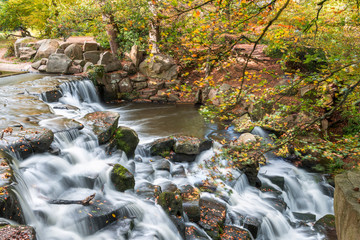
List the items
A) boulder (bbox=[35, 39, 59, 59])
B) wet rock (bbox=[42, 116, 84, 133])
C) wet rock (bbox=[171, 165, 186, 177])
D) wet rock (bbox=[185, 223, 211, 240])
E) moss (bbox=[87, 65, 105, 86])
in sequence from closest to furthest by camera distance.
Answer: wet rock (bbox=[185, 223, 211, 240]) → wet rock (bbox=[42, 116, 84, 133]) → wet rock (bbox=[171, 165, 186, 177]) → moss (bbox=[87, 65, 105, 86]) → boulder (bbox=[35, 39, 59, 59])

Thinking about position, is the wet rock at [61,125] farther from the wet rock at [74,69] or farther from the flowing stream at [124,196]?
the wet rock at [74,69]

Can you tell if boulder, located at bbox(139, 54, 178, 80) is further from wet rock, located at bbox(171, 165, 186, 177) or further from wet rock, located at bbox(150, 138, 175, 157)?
wet rock, located at bbox(171, 165, 186, 177)

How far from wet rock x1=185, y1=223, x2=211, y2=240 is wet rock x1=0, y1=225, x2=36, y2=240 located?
3140 millimetres

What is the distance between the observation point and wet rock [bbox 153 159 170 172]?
7.66m

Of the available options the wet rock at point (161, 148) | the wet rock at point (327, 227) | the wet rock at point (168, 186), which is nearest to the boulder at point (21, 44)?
the wet rock at point (161, 148)

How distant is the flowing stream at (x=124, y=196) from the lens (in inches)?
192

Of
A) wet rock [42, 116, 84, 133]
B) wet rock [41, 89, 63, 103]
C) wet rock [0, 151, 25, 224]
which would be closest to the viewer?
wet rock [0, 151, 25, 224]

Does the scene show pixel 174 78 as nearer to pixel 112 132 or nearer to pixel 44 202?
pixel 112 132

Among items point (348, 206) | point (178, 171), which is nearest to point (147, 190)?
point (178, 171)

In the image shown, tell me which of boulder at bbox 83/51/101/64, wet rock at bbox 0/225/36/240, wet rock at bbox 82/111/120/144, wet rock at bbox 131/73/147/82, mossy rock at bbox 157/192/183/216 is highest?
boulder at bbox 83/51/101/64

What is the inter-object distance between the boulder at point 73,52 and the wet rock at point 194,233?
45.3ft

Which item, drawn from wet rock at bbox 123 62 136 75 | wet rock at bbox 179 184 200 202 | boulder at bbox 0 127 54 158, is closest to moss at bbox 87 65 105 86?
wet rock at bbox 123 62 136 75

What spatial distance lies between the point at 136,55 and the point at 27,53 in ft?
29.0

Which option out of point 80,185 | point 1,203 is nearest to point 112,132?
point 80,185
